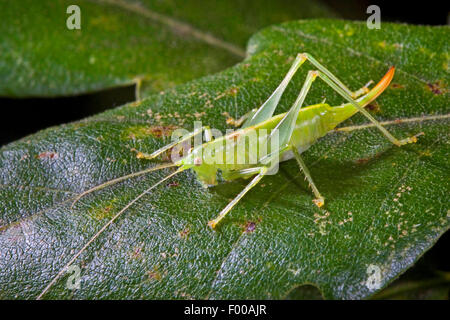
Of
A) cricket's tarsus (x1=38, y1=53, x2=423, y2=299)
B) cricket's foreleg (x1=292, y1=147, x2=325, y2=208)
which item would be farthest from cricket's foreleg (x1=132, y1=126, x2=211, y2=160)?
cricket's foreleg (x1=292, y1=147, x2=325, y2=208)

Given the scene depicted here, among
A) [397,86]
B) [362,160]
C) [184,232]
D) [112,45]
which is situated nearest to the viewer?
[184,232]

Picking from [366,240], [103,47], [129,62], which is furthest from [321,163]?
[103,47]

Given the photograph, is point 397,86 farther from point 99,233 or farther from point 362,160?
point 99,233

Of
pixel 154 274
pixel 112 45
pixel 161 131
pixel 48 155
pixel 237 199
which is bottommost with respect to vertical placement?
pixel 154 274

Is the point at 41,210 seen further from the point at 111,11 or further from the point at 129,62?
the point at 111,11

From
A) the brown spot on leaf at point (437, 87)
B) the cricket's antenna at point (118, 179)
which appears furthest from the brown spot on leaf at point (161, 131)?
the brown spot on leaf at point (437, 87)

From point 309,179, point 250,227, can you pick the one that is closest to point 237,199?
point 250,227
